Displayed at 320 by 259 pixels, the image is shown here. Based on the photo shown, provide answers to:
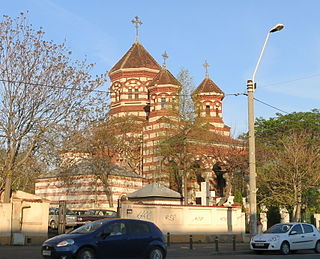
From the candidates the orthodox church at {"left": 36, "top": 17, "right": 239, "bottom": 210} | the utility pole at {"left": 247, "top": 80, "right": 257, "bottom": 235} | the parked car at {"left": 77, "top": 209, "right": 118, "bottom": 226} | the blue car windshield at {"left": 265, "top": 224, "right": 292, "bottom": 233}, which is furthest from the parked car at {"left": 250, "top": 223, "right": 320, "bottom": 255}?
the orthodox church at {"left": 36, "top": 17, "right": 239, "bottom": 210}

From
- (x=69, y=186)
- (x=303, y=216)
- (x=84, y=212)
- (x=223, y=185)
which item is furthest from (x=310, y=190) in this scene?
(x=69, y=186)

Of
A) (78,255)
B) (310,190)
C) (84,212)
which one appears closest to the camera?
(78,255)

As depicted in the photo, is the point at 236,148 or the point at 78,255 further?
the point at 236,148

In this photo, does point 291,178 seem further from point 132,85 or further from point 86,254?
point 132,85

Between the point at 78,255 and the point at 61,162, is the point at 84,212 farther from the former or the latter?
the point at 78,255

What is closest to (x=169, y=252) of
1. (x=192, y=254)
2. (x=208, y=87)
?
(x=192, y=254)

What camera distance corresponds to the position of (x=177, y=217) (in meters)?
27.8

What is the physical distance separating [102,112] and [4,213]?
8.27m

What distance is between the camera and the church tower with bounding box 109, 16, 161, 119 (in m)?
58.4

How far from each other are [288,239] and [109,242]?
967cm

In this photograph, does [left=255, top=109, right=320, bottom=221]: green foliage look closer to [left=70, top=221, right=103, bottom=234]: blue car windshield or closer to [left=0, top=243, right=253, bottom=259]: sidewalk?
[left=0, top=243, right=253, bottom=259]: sidewalk

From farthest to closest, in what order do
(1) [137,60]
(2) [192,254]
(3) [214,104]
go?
(1) [137,60]
(3) [214,104]
(2) [192,254]

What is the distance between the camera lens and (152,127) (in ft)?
174

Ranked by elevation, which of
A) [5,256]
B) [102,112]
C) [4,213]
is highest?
[102,112]
